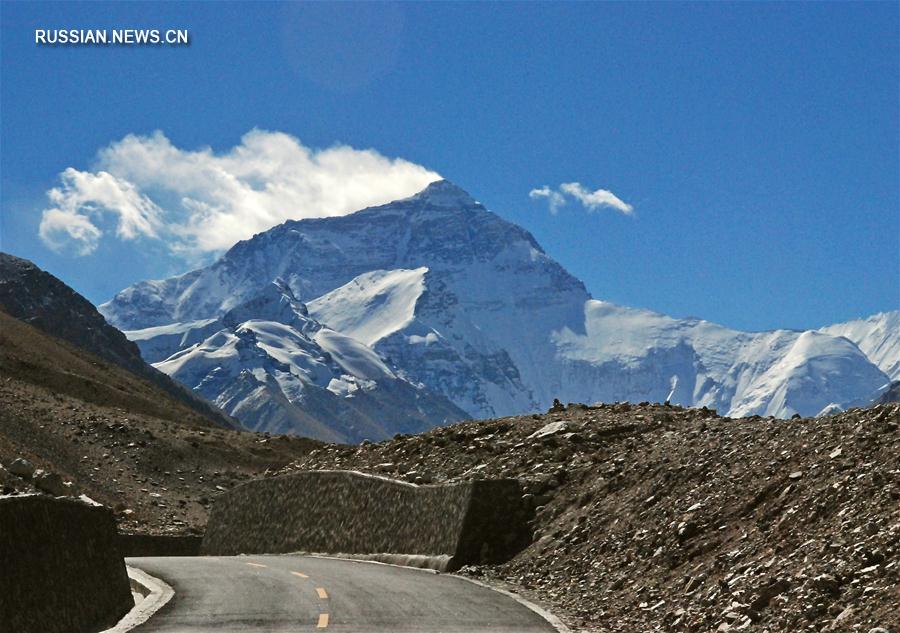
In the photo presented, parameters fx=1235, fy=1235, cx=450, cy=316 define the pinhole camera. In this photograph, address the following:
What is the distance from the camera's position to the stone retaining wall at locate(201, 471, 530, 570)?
29.0 meters

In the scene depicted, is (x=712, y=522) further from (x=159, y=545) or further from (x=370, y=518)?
(x=159, y=545)

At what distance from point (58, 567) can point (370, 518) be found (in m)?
17.6

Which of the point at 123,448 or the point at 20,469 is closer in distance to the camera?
the point at 20,469

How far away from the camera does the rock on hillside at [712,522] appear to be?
52.3 ft

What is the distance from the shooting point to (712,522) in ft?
71.1

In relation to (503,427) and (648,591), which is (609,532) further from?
(503,427)

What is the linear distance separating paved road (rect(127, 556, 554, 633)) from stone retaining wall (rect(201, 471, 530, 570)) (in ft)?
5.84

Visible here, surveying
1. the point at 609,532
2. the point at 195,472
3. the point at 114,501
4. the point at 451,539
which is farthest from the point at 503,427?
the point at 195,472

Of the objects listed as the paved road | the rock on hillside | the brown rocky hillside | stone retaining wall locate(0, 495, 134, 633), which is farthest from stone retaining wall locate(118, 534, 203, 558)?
stone retaining wall locate(0, 495, 134, 633)

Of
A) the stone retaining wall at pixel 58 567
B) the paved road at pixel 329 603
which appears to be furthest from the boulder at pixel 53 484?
the stone retaining wall at pixel 58 567

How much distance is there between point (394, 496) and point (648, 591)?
12.9 m

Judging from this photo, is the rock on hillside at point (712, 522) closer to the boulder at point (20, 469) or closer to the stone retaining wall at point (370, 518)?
the stone retaining wall at point (370, 518)

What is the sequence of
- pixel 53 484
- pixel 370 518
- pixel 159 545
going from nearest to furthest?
pixel 53 484, pixel 370 518, pixel 159 545

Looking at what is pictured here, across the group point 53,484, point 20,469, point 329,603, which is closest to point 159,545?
point 20,469
